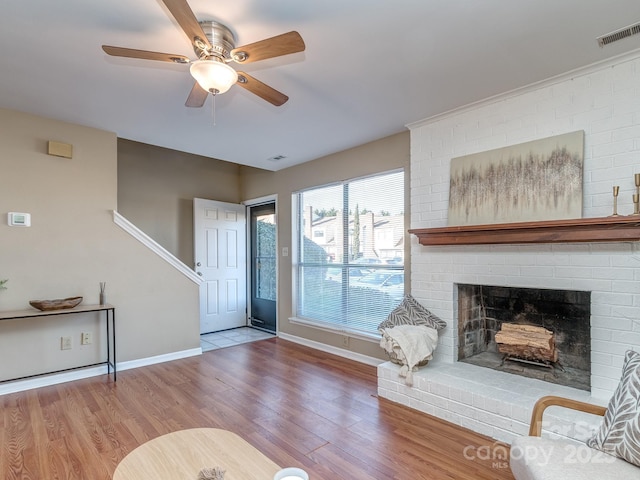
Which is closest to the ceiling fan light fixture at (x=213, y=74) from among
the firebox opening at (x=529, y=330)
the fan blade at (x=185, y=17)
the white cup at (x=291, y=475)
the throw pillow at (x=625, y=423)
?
the fan blade at (x=185, y=17)

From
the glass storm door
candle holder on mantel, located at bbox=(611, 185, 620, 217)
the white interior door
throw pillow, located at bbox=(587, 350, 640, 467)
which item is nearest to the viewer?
throw pillow, located at bbox=(587, 350, 640, 467)

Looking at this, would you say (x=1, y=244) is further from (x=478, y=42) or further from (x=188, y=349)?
(x=478, y=42)

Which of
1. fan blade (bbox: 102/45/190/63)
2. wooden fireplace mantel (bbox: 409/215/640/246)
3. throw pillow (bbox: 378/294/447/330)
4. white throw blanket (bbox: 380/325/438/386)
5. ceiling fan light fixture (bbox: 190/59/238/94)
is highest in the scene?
fan blade (bbox: 102/45/190/63)

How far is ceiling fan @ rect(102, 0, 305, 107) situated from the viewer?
5.13ft

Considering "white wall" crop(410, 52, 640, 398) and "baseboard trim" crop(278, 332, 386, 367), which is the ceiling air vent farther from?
"baseboard trim" crop(278, 332, 386, 367)

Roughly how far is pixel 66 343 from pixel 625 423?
4.18m

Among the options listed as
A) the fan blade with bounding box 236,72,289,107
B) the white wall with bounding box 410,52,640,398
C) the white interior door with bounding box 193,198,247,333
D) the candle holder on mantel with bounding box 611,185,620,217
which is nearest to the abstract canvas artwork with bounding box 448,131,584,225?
the white wall with bounding box 410,52,640,398

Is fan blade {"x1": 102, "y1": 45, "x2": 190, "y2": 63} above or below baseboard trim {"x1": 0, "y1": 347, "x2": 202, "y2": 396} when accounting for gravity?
above

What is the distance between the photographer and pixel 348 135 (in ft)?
12.0

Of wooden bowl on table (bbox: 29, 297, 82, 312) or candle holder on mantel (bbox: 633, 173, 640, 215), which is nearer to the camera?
candle holder on mantel (bbox: 633, 173, 640, 215)

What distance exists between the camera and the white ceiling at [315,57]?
1780 millimetres

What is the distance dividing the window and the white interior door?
4.30 ft

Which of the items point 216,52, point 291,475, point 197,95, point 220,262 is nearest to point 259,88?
point 216,52

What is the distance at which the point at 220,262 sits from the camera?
541 cm
